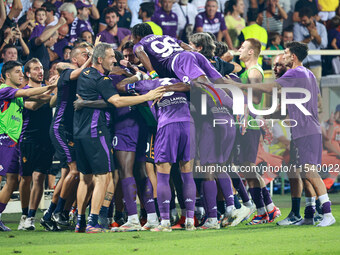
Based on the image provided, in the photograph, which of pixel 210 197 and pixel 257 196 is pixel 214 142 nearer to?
pixel 210 197

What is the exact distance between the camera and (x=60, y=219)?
342 inches

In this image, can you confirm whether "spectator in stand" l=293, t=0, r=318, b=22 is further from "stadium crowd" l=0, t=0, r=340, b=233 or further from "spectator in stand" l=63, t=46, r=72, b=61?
"stadium crowd" l=0, t=0, r=340, b=233

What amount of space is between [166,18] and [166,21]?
7 centimetres

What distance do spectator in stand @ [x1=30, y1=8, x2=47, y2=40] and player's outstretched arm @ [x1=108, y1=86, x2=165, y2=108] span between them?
18.3ft

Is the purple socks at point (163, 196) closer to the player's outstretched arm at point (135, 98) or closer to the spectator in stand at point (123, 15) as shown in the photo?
the player's outstretched arm at point (135, 98)

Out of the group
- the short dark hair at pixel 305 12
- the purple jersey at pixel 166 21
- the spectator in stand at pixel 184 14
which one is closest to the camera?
the purple jersey at pixel 166 21

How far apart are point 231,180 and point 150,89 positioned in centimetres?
197

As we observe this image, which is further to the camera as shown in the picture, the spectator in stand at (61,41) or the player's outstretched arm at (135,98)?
the spectator in stand at (61,41)

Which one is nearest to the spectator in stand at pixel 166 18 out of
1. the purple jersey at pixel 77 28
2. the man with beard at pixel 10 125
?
the purple jersey at pixel 77 28

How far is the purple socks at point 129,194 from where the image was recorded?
8.34m

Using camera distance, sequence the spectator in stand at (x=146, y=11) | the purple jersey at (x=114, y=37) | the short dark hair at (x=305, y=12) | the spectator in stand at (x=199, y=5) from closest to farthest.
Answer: the purple jersey at (x=114, y=37)
the spectator in stand at (x=146, y=11)
the spectator in stand at (x=199, y=5)
the short dark hair at (x=305, y=12)

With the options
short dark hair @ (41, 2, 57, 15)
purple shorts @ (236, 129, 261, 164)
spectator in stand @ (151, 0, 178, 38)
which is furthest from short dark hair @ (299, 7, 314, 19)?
purple shorts @ (236, 129, 261, 164)

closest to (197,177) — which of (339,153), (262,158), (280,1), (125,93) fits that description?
(125,93)

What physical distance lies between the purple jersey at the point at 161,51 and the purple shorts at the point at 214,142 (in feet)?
2.87
